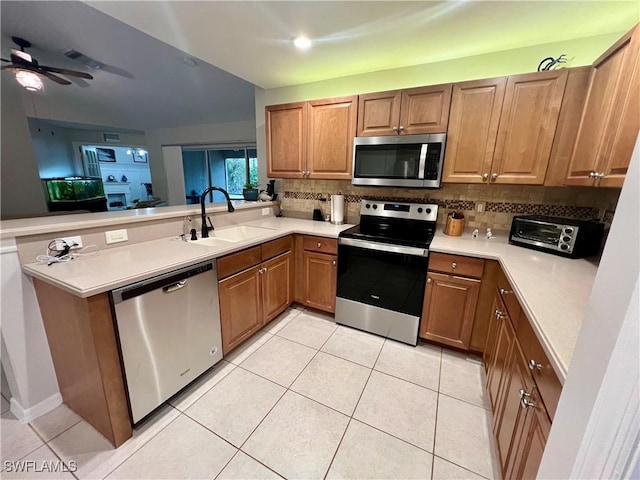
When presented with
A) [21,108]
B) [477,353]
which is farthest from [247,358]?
[21,108]

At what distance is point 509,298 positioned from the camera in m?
1.41

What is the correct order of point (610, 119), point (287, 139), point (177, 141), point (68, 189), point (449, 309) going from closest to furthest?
point (610, 119) → point (449, 309) → point (287, 139) → point (68, 189) → point (177, 141)

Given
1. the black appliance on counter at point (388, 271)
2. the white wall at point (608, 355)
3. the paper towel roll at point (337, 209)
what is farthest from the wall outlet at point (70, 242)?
the white wall at point (608, 355)

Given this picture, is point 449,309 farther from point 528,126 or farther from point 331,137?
point 331,137

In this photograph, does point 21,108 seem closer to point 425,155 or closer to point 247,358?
point 247,358

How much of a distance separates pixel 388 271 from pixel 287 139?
169 centimetres

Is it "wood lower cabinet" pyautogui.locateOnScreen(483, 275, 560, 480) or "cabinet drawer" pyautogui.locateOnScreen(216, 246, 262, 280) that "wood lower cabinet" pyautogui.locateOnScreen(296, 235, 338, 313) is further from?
"wood lower cabinet" pyautogui.locateOnScreen(483, 275, 560, 480)

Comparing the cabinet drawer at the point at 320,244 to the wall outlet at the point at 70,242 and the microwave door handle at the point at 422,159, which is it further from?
the wall outlet at the point at 70,242

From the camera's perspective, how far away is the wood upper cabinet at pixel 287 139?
2.60m

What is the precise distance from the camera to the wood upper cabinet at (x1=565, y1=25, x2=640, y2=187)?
48.5 inches

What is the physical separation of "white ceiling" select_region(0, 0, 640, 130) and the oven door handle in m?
1.54

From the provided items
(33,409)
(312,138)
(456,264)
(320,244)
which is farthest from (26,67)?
(456,264)

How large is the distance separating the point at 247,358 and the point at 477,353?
1.84 meters

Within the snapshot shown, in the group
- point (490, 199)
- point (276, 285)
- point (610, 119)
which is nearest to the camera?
point (610, 119)
